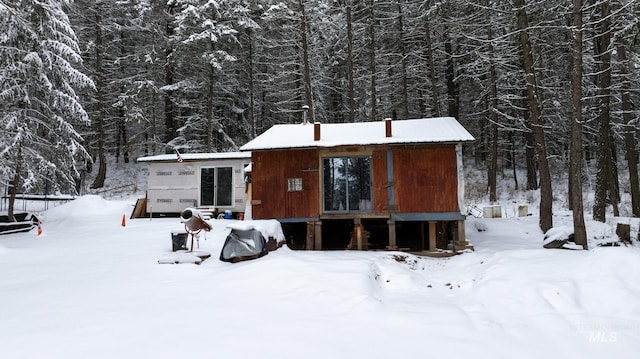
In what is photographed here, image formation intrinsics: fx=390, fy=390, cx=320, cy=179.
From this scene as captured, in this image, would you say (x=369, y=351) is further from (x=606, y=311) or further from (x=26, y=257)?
(x=26, y=257)

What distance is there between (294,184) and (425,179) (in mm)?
4025

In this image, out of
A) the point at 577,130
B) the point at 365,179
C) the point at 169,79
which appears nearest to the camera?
the point at 577,130

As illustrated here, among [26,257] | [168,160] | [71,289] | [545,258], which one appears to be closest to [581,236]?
[545,258]

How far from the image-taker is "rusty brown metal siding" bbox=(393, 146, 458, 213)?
456 inches

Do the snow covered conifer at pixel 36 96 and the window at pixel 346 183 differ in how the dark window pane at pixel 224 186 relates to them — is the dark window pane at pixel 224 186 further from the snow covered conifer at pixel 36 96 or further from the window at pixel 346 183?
the window at pixel 346 183

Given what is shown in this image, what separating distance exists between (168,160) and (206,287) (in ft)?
38.6

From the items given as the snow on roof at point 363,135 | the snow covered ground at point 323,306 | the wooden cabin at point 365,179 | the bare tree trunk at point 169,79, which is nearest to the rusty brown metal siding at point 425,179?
the wooden cabin at point 365,179

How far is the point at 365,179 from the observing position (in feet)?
39.7

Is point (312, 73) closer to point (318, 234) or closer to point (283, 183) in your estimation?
point (283, 183)

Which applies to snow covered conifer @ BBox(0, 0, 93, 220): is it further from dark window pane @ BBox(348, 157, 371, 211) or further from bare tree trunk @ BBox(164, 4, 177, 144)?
dark window pane @ BBox(348, 157, 371, 211)

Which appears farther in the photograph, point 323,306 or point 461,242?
point 461,242

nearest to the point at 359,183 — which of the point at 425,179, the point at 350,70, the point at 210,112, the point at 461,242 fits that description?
the point at 425,179

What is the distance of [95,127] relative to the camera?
2859 centimetres

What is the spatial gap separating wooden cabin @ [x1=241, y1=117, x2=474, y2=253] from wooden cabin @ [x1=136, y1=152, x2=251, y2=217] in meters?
4.94
